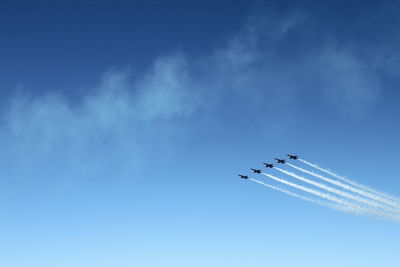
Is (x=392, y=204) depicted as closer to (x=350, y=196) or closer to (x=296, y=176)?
(x=350, y=196)

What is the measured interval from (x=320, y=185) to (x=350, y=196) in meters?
12.1

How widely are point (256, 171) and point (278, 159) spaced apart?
12.3 meters

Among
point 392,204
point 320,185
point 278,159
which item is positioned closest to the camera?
point 392,204

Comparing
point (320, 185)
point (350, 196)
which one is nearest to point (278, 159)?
point (320, 185)

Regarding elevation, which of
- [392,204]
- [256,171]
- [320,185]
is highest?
[256,171]

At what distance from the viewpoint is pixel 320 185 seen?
446 ft

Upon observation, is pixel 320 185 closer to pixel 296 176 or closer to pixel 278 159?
pixel 296 176

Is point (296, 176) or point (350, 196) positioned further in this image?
point (296, 176)

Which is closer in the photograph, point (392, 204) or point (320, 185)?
point (392, 204)

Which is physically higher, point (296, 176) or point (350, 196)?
point (296, 176)

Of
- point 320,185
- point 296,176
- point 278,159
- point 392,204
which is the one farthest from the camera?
point 278,159

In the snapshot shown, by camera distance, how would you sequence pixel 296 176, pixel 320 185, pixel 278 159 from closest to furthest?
pixel 320 185 < pixel 296 176 < pixel 278 159

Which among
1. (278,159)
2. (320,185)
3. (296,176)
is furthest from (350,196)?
(278,159)

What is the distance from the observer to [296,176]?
14638 cm
